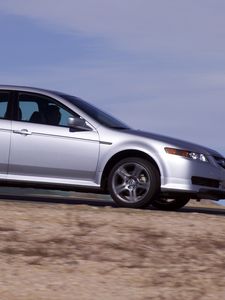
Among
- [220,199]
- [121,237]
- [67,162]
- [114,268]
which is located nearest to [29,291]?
[114,268]

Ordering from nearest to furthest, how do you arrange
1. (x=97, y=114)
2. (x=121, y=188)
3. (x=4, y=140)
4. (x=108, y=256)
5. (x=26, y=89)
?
(x=108, y=256) < (x=121, y=188) < (x=4, y=140) < (x=97, y=114) < (x=26, y=89)

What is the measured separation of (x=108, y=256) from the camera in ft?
25.5

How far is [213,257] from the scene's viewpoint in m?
7.84

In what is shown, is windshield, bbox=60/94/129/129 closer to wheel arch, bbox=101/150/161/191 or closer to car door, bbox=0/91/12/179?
wheel arch, bbox=101/150/161/191

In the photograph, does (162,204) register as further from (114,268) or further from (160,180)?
(114,268)

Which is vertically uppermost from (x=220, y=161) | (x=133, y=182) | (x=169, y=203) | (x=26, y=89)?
(x=26, y=89)

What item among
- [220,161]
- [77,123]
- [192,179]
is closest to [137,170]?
[192,179]

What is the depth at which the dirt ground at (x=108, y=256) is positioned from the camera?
23.0ft

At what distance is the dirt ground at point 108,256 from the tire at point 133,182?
200 centimetres

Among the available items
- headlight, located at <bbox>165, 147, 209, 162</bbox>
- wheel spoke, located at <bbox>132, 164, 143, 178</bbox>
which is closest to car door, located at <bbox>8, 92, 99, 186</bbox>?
wheel spoke, located at <bbox>132, 164, 143, 178</bbox>

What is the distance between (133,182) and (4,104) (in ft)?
7.49

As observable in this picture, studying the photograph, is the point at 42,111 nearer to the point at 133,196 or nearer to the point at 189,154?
the point at 133,196

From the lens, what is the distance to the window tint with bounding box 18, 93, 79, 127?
11805 mm

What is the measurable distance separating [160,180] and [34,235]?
3483 millimetres
